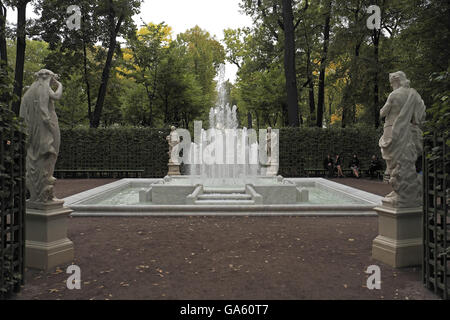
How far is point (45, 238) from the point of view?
482 centimetres

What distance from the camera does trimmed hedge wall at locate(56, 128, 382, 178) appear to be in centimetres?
1956

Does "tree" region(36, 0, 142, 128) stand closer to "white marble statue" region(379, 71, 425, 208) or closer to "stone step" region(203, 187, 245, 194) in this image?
"stone step" region(203, 187, 245, 194)

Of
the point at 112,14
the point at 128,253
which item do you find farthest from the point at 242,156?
the point at 112,14

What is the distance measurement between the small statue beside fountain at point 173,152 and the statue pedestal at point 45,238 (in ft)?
46.2

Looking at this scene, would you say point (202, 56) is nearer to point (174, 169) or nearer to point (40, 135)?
point (174, 169)

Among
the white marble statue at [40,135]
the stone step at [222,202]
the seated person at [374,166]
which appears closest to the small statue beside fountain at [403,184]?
the stone step at [222,202]

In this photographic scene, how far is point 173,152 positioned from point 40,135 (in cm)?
1452

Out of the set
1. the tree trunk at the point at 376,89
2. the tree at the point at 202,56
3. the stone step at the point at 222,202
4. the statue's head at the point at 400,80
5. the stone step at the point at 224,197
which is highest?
the tree at the point at 202,56

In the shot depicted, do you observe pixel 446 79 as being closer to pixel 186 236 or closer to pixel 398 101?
pixel 398 101

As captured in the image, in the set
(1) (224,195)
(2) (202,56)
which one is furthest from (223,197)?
(2) (202,56)

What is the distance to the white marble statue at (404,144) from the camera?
4.95 metres

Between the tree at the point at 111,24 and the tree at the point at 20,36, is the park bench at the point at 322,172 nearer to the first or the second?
the tree at the point at 111,24

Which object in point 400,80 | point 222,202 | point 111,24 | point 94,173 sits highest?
point 111,24

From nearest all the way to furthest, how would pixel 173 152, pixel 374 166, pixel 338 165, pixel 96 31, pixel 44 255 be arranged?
pixel 44 255
pixel 374 166
pixel 338 165
pixel 173 152
pixel 96 31
